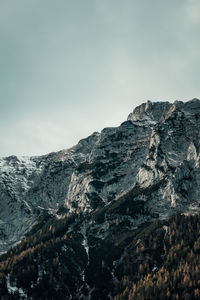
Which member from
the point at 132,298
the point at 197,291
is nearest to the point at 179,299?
the point at 197,291

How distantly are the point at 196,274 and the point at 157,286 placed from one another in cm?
2342

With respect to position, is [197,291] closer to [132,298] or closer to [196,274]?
[196,274]

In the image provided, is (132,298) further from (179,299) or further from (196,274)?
(196,274)

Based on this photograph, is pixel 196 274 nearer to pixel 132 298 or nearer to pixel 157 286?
pixel 157 286

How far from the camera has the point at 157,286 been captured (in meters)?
198

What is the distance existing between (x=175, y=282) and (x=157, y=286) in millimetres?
10551

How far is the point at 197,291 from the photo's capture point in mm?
189375

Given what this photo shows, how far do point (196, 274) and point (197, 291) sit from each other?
12064 millimetres

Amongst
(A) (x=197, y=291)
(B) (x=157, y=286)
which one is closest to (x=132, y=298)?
(B) (x=157, y=286)

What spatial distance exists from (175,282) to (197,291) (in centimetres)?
1374

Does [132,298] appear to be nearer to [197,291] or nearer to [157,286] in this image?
[157,286]

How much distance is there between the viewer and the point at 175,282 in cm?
19888

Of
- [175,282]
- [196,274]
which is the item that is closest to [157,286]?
[175,282]

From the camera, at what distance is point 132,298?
19638 cm
